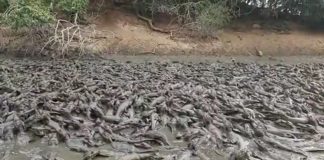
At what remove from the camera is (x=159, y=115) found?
8.64 m

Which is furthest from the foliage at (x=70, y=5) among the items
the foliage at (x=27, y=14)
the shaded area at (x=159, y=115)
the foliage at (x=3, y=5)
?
the shaded area at (x=159, y=115)

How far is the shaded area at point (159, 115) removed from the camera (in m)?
6.96

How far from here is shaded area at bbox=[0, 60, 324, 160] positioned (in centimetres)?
696

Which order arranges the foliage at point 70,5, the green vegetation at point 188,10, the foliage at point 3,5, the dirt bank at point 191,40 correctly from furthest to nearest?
1. the dirt bank at point 191,40
2. the foliage at point 70,5
3. the foliage at point 3,5
4. the green vegetation at point 188,10

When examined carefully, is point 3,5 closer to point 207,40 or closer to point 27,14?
point 27,14

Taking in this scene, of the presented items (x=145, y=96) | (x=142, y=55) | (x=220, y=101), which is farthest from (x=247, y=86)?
(x=142, y=55)

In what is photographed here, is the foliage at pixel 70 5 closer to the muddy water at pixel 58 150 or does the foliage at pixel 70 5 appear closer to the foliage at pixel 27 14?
the foliage at pixel 27 14

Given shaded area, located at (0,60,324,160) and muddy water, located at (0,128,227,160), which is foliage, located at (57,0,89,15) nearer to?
shaded area, located at (0,60,324,160)

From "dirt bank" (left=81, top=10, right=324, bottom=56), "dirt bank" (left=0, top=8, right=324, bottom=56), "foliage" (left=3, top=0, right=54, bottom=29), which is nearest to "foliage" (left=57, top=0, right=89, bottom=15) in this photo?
"dirt bank" (left=0, top=8, right=324, bottom=56)

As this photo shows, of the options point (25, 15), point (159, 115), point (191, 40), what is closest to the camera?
point (159, 115)

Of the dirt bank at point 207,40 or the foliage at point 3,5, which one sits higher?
the foliage at point 3,5

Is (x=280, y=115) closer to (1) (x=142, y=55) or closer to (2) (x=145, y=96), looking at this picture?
(2) (x=145, y=96)

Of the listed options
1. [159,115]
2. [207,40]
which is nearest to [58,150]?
[159,115]

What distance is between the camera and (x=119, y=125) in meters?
7.81
